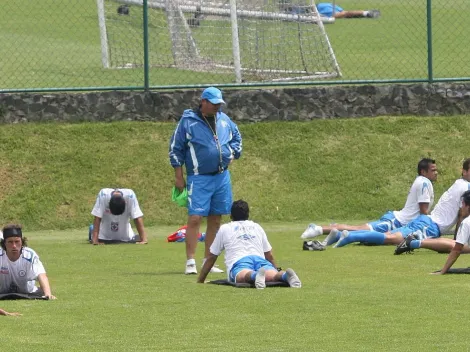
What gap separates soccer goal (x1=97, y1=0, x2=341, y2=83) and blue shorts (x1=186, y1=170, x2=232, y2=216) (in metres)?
8.04

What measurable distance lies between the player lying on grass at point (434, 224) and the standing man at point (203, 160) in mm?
2782

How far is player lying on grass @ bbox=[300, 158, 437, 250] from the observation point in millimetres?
16828

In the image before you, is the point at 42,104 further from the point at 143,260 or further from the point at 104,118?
the point at 143,260

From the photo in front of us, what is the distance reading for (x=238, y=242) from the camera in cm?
1270

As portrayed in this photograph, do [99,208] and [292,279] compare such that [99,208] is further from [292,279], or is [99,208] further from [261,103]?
[292,279]

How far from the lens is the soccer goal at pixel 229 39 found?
22484 millimetres

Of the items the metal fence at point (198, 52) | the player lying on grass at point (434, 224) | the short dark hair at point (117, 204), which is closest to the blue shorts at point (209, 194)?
the player lying on grass at point (434, 224)

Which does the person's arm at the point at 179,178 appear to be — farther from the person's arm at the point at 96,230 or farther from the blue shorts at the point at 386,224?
the blue shorts at the point at 386,224

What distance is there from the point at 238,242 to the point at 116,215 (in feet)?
16.4

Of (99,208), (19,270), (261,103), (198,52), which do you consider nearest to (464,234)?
(19,270)

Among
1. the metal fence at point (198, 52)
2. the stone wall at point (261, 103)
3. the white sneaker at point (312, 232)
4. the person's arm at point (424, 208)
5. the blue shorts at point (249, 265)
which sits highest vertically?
the metal fence at point (198, 52)

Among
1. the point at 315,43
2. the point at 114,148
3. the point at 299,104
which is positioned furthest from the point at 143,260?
the point at 315,43

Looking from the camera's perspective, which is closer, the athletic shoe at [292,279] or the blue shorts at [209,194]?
the athletic shoe at [292,279]

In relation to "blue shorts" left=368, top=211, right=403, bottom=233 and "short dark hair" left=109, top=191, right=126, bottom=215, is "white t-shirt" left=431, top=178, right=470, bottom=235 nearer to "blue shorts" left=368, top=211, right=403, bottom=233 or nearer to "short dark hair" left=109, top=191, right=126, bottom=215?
"blue shorts" left=368, top=211, right=403, bottom=233
